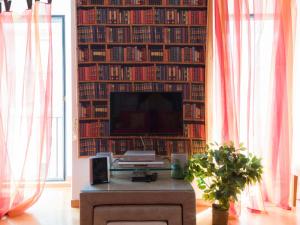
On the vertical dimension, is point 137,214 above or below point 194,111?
below

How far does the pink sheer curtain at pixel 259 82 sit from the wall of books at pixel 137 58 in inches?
9.6

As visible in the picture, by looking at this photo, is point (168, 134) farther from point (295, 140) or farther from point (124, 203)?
point (295, 140)

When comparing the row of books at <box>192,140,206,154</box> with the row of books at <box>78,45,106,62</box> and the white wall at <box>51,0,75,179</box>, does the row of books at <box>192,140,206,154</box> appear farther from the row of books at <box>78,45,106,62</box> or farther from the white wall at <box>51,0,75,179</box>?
the white wall at <box>51,0,75,179</box>

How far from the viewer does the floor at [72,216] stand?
10.3ft

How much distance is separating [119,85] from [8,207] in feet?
5.63

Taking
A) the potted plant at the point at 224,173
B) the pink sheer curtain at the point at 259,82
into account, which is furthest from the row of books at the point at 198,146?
the potted plant at the point at 224,173

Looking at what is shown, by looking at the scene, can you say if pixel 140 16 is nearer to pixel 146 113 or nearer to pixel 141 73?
pixel 141 73

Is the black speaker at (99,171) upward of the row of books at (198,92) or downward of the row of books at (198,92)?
downward

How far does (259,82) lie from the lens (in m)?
3.40

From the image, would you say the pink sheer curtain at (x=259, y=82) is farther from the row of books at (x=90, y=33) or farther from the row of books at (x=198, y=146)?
the row of books at (x=90, y=33)

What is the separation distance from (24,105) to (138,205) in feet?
Answer: 5.39

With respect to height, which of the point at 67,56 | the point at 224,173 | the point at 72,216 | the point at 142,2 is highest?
the point at 142,2

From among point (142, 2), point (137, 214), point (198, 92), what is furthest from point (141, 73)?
point (137, 214)

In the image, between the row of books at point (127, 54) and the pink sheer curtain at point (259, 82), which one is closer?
the pink sheer curtain at point (259, 82)
